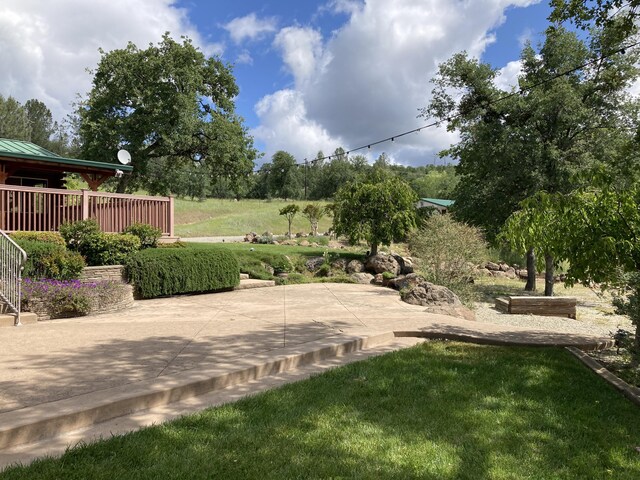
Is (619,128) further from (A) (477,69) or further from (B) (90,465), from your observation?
(B) (90,465)

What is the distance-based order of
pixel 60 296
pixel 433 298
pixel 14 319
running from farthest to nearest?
1. pixel 433 298
2. pixel 60 296
3. pixel 14 319

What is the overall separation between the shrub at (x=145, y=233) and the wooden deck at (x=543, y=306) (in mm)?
8833

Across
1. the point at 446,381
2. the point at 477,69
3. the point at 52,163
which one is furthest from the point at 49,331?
the point at 477,69

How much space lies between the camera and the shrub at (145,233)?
405 inches

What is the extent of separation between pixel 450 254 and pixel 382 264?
4.65 meters

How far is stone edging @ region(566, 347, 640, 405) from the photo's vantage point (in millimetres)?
3874

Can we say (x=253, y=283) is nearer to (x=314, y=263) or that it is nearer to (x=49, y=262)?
(x=314, y=263)

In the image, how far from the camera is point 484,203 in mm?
15797

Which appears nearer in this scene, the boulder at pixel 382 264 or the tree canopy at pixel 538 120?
the tree canopy at pixel 538 120

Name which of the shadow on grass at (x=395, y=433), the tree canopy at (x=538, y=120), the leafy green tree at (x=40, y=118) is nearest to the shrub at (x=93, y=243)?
the shadow on grass at (x=395, y=433)

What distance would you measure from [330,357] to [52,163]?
11.2 m

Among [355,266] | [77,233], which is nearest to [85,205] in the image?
[77,233]

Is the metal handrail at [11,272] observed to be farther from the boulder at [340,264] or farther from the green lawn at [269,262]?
the boulder at [340,264]

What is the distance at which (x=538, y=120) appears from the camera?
1423 centimetres
